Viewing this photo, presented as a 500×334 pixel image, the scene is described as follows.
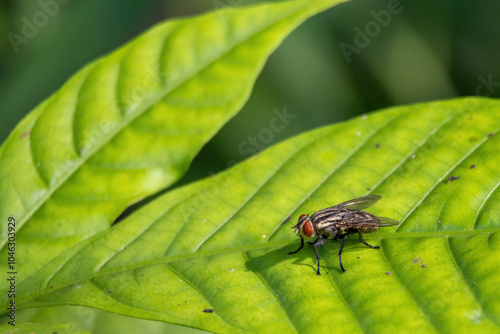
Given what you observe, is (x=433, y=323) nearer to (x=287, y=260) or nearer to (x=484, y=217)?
(x=484, y=217)

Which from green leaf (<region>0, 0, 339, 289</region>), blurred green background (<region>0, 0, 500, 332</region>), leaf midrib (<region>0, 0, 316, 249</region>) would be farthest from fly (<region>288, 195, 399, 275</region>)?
blurred green background (<region>0, 0, 500, 332</region>)

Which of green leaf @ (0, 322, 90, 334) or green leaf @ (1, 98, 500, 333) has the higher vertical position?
green leaf @ (0, 322, 90, 334)

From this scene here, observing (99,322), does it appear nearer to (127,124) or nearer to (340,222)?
(127,124)

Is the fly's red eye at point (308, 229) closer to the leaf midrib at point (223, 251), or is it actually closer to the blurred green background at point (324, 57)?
the leaf midrib at point (223, 251)

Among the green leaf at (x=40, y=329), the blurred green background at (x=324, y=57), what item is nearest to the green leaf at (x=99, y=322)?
the green leaf at (x=40, y=329)

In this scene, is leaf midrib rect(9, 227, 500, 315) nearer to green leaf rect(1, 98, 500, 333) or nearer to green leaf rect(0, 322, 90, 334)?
green leaf rect(1, 98, 500, 333)

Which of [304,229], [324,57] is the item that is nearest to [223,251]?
[304,229]
